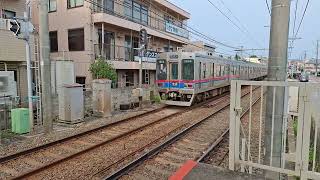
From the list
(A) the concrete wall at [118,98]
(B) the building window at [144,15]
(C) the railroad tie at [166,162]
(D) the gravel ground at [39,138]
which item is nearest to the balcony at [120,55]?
(B) the building window at [144,15]

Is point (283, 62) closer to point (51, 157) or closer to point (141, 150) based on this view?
point (141, 150)

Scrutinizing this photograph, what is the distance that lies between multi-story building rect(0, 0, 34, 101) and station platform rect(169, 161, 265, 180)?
13227 mm

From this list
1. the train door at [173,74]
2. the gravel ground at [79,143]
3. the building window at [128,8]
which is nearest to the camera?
the gravel ground at [79,143]

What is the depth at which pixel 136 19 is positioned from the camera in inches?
967

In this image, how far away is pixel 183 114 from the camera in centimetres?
1391

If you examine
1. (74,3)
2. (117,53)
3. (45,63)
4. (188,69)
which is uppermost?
(74,3)

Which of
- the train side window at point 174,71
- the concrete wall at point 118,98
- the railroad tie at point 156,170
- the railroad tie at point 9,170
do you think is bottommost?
the railroad tie at point 9,170

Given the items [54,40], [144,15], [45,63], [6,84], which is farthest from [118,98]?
[144,15]

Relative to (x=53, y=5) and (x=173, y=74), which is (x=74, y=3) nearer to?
(x=53, y=5)

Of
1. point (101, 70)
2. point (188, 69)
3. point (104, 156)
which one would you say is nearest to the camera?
point (104, 156)

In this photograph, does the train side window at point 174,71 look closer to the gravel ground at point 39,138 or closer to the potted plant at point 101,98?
the potted plant at point 101,98

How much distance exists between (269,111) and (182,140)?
17.5ft

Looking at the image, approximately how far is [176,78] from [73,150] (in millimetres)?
8712

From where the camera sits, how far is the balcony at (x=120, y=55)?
66.7ft
